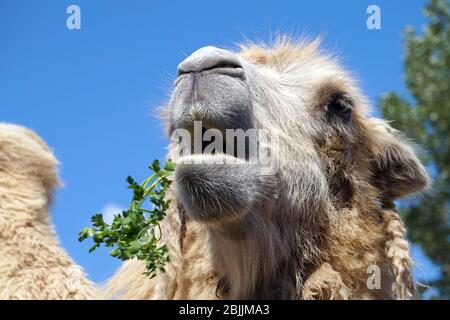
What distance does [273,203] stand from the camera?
14.2ft

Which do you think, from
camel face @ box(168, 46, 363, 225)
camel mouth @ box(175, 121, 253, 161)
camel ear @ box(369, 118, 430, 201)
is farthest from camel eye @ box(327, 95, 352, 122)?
camel mouth @ box(175, 121, 253, 161)

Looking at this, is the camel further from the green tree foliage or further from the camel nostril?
the green tree foliage

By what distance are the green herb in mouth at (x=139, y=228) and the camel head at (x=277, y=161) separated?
0.14m

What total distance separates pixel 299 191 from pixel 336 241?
1.19ft

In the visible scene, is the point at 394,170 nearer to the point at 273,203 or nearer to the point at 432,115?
the point at 273,203

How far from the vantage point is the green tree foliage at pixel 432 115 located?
17359 millimetres

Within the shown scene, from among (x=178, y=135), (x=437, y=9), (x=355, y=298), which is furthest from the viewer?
(x=437, y=9)

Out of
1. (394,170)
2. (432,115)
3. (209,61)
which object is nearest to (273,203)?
(209,61)

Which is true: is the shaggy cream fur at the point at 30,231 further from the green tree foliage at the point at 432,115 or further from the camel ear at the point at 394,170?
the green tree foliage at the point at 432,115

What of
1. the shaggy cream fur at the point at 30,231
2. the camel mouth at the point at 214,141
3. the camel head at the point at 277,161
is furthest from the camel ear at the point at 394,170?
the shaggy cream fur at the point at 30,231

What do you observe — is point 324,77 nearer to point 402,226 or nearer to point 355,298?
point 402,226

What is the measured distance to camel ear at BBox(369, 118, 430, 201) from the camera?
5.06m

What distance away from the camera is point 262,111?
4453 millimetres
